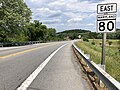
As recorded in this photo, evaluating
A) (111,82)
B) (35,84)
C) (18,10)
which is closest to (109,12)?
(35,84)

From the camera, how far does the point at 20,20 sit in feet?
169

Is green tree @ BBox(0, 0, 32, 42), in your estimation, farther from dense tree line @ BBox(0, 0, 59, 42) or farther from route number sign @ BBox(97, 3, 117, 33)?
route number sign @ BBox(97, 3, 117, 33)

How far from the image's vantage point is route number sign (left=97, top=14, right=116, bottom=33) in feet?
33.0

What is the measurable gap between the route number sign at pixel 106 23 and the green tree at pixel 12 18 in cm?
4026

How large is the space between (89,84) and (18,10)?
155ft

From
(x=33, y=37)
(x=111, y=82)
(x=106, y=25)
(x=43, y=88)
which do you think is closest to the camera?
(x=111, y=82)

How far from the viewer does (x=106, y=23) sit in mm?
10188

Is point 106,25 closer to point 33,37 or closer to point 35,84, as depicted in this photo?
point 35,84

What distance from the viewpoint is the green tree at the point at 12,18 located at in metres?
50.2

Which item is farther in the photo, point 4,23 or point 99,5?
point 4,23

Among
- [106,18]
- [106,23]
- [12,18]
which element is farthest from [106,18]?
[12,18]

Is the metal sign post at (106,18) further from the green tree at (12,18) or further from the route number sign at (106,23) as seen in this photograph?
the green tree at (12,18)

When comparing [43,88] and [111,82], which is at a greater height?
[111,82]

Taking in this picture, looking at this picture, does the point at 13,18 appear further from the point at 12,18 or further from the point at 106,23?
the point at 106,23
